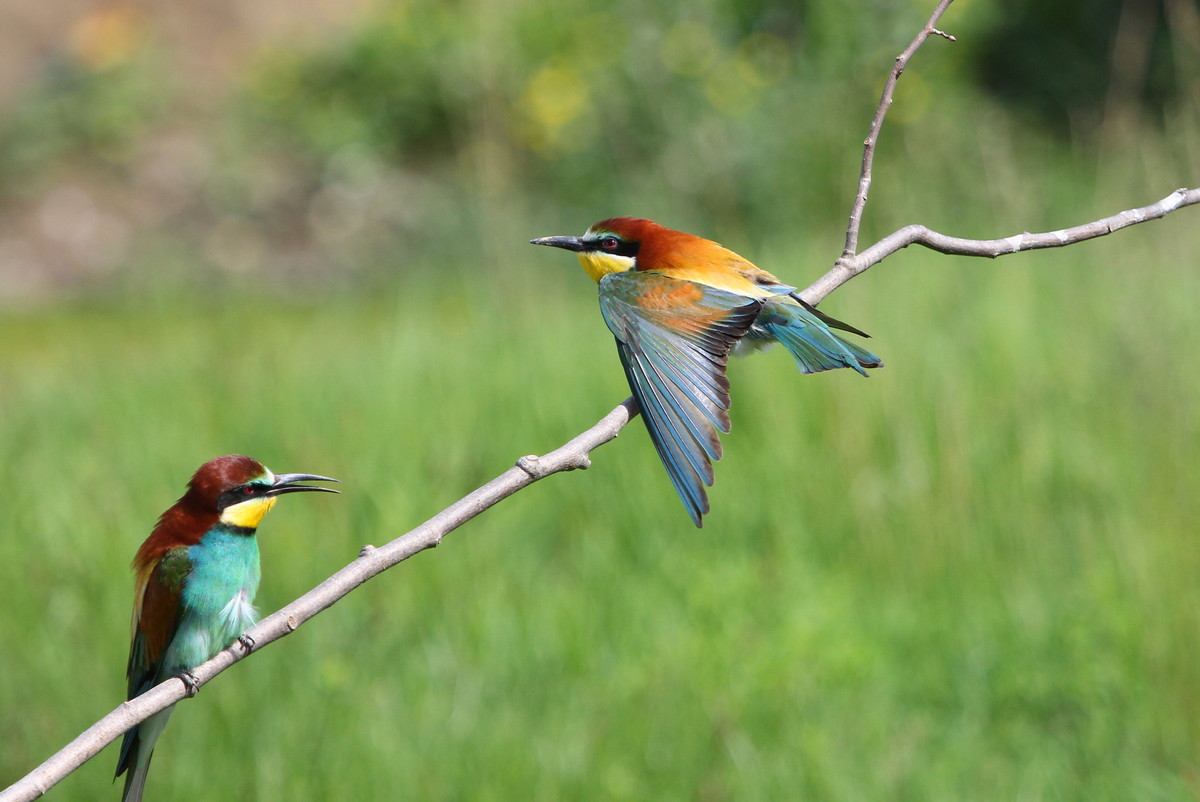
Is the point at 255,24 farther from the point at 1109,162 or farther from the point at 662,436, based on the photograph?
the point at 662,436

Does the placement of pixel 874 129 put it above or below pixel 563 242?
below

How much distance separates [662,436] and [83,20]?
28.9 ft

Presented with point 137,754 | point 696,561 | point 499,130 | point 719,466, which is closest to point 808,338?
point 137,754

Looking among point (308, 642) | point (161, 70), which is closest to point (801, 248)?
point (308, 642)

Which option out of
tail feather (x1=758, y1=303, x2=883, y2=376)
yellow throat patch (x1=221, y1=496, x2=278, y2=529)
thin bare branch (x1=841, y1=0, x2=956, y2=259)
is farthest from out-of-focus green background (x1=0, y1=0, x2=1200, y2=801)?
thin bare branch (x1=841, y1=0, x2=956, y2=259)

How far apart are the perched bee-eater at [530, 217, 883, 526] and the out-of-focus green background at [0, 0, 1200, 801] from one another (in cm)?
115

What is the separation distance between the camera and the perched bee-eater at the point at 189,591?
1738mm

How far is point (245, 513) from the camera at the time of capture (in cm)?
172

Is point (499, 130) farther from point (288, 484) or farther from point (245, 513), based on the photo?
point (288, 484)

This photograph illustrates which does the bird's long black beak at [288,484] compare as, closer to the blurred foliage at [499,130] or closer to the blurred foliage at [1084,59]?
the blurred foliage at [499,130]

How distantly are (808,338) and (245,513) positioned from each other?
77cm

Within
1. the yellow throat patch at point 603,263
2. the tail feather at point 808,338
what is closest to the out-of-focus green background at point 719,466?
the yellow throat patch at point 603,263

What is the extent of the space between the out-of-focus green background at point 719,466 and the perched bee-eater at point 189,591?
29.1 inches

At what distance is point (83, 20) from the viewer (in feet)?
29.0
